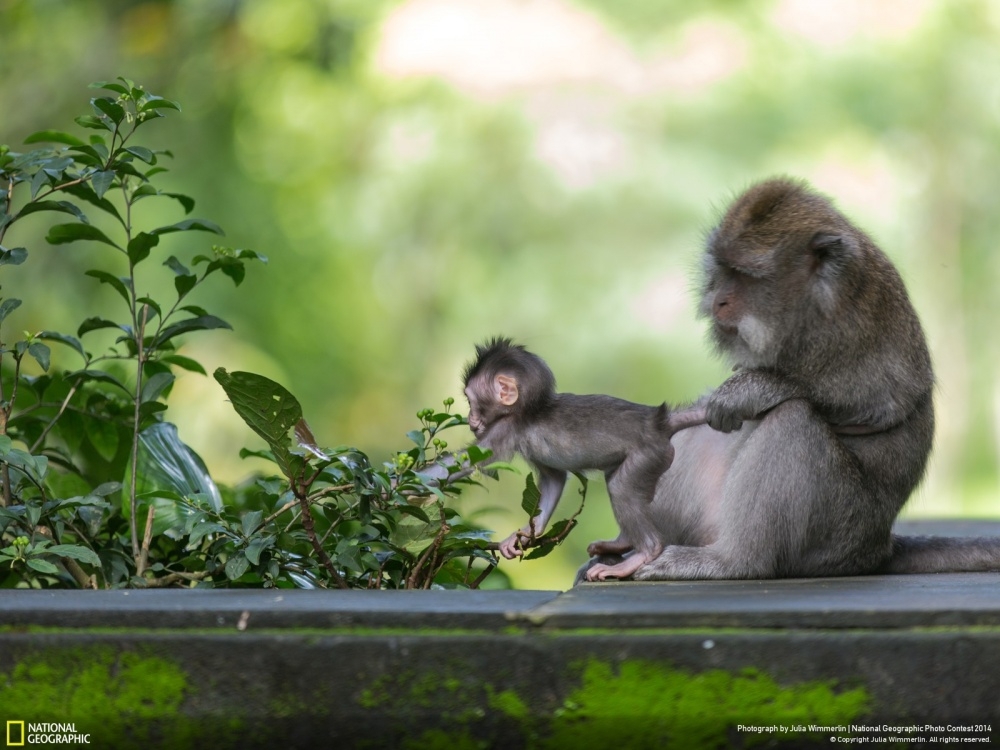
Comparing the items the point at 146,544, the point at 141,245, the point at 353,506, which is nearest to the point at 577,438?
the point at 353,506

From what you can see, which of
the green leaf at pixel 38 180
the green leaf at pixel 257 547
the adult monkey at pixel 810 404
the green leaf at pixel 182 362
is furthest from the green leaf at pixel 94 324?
the adult monkey at pixel 810 404

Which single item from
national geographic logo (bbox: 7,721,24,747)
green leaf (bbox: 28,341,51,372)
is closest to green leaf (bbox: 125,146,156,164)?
green leaf (bbox: 28,341,51,372)

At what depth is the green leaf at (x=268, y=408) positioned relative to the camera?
9.94 feet

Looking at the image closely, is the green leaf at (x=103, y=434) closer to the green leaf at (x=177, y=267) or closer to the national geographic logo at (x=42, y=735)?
the green leaf at (x=177, y=267)

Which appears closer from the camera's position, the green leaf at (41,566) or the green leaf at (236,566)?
the green leaf at (41,566)

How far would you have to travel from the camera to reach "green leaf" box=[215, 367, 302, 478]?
119 inches

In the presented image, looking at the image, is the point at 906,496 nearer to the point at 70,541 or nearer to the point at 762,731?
the point at 762,731

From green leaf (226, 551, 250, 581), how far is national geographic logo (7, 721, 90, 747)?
0.75 m

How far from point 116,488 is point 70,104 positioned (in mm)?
13550

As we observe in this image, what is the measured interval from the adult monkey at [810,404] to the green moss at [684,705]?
1160 millimetres

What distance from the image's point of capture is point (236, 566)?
3191mm

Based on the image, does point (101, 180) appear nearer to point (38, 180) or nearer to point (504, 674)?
point (38, 180)

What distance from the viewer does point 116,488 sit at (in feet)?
11.9

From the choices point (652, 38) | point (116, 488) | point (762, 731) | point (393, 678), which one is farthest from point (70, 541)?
point (652, 38)
